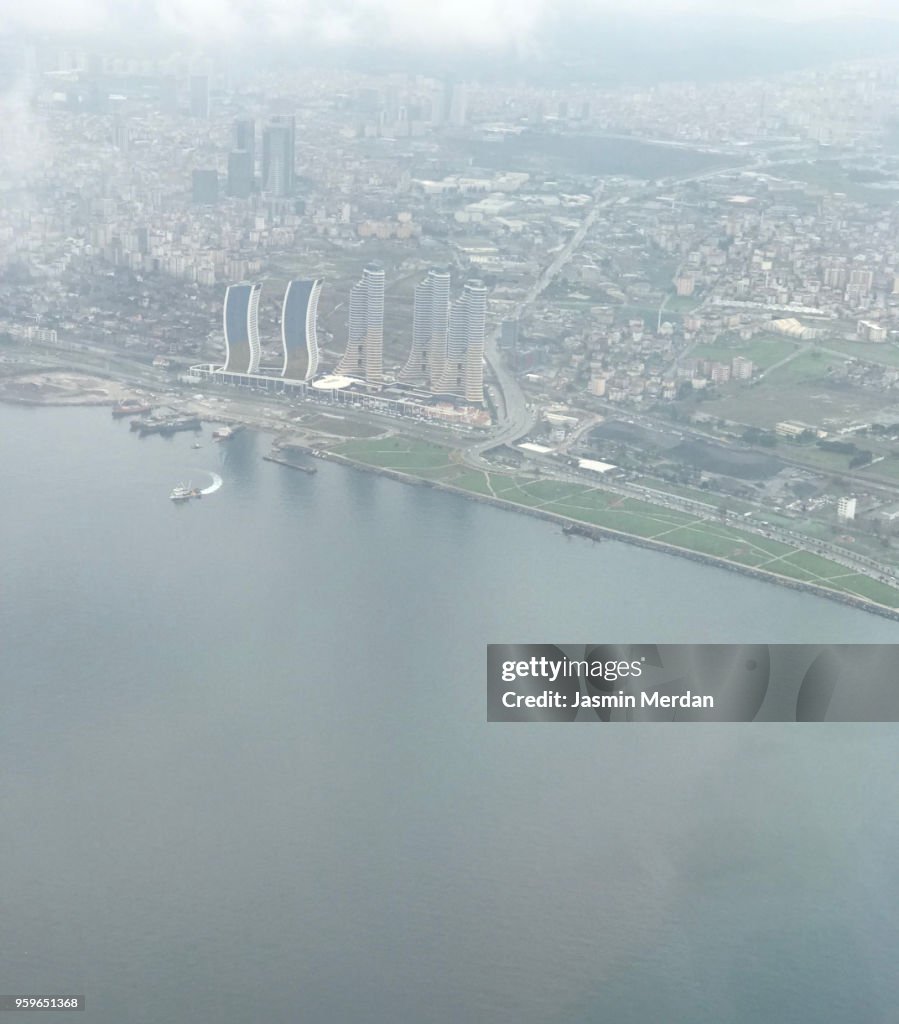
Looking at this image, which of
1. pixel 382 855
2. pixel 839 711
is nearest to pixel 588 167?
pixel 839 711

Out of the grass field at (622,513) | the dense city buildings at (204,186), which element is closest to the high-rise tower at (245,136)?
the dense city buildings at (204,186)

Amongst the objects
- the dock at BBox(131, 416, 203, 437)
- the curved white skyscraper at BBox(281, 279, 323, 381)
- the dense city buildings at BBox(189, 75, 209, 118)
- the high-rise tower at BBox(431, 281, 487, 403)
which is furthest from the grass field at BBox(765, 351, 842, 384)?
the dense city buildings at BBox(189, 75, 209, 118)

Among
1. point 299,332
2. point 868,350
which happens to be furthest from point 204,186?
point 868,350

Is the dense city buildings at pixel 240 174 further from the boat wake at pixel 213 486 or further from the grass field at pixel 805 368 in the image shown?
the boat wake at pixel 213 486

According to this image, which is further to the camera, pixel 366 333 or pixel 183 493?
pixel 366 333

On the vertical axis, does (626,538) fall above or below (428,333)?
below

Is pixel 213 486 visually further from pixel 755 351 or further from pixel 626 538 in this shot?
pixel 755 351
